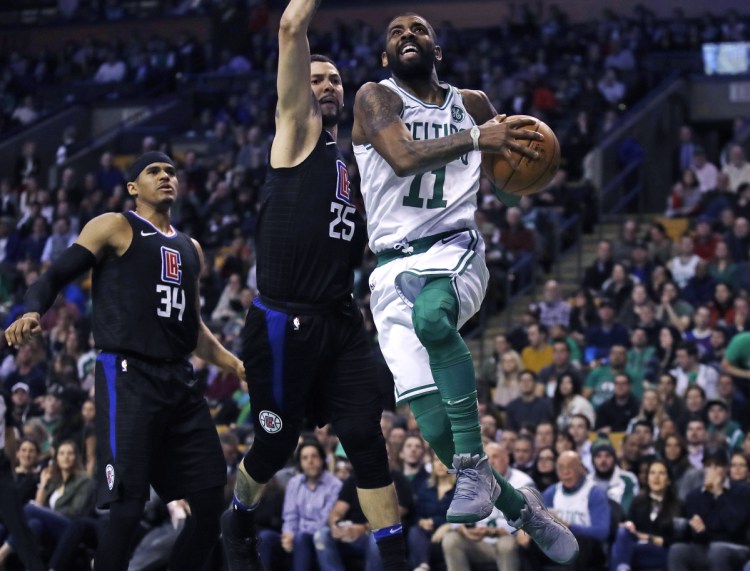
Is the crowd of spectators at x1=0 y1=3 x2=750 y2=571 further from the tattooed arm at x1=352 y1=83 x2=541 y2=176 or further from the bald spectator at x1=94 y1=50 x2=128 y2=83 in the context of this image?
the tattooed arm at x1=352 y1=83 x2=541 y2=176

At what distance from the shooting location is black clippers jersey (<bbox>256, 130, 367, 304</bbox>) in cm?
674

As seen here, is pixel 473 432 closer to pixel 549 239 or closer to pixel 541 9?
pixel 549 239

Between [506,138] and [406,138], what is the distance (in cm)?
47

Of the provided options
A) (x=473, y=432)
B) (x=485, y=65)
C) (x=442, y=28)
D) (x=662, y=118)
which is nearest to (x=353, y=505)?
(x=473, y=432)

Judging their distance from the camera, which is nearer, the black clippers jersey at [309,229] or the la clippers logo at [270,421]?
the black clippers jersey at [309,229]

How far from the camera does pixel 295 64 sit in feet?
20.8

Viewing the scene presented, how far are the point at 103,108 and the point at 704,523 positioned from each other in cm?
1976

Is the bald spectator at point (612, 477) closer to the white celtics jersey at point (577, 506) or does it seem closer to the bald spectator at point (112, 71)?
the white celtics jersey at point (577, 506)

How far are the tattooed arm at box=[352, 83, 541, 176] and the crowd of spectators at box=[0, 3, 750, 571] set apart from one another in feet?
16.3

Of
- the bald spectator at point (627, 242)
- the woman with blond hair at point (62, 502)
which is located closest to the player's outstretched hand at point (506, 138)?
the woman with blond hair at point (62, 502)

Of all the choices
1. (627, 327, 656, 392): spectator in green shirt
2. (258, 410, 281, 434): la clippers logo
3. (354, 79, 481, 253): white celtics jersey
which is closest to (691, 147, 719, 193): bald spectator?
(627, 327, 656, 392): spectator in green shirt

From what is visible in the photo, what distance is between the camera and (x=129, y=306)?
725 centimetres

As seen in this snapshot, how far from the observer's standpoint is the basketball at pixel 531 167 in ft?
20.4

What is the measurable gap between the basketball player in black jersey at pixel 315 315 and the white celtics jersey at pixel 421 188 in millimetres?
289
